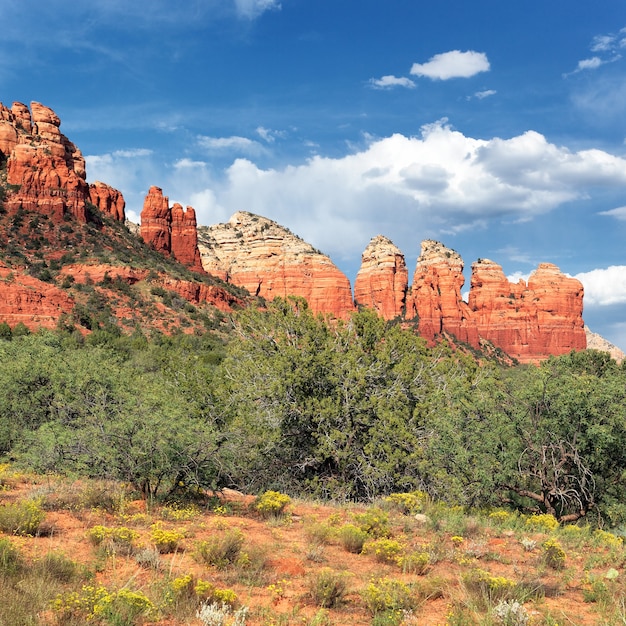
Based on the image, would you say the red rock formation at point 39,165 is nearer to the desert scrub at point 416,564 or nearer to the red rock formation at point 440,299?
the red rock formation at point 440,299

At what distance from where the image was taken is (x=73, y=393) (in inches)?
720

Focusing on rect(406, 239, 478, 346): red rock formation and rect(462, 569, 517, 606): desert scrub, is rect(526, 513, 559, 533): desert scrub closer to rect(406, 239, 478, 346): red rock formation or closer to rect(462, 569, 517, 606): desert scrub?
rect(462, 569, 517, 606): desert scrub

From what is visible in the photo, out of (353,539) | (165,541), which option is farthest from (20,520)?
(353,539)

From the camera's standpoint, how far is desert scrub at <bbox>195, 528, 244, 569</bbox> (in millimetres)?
7145

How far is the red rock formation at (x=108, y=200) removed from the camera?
9062 centimetres

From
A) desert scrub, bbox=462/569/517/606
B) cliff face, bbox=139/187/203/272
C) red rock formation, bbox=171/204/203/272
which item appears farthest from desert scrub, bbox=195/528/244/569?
red rock formation, bbox=171/204/203/272

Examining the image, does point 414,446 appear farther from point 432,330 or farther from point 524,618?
point 432,330

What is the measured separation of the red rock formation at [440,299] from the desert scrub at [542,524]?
10435 centimetres

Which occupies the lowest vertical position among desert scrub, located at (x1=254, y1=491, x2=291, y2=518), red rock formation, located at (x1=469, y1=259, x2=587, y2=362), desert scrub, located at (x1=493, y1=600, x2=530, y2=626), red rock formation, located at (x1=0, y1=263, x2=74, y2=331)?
desert scrub, located at (x1=254, y1=491, x2=291, y2=518)

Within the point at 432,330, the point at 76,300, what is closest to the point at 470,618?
the point at 76,300

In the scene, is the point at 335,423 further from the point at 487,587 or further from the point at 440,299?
the point at 440,299

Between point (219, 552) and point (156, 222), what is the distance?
317 feet

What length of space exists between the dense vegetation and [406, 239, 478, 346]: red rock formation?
9843 cm

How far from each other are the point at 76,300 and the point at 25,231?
1683cm
